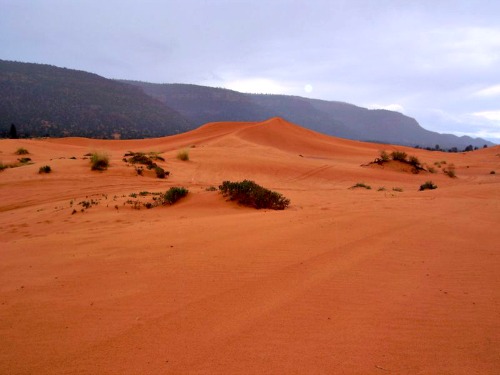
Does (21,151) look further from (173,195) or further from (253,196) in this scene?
(253,196)

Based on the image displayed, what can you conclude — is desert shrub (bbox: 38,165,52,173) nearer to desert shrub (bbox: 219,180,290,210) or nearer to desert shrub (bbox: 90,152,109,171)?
desert shrub (bbox: 90,152,109,171)

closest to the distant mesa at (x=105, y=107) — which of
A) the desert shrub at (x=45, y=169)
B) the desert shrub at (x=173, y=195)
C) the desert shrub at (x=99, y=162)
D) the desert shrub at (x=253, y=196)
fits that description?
the desert shrub at (x=99, y=162)

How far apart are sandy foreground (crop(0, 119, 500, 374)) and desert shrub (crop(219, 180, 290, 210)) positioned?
1443 millimetres

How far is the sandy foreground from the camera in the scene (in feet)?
8.50

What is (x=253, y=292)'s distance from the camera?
3586mm

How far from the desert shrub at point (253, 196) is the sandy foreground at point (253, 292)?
1443 millimetres

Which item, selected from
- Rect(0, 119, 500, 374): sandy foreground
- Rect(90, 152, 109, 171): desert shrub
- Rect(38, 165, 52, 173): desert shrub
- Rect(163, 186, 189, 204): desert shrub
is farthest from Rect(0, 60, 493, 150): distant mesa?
Rect(0, 119, 500, 374): sandy foreground

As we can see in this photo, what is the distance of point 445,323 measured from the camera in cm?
309

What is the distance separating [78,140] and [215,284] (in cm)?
3645

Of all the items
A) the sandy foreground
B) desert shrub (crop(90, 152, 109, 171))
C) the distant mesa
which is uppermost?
the distant mesa

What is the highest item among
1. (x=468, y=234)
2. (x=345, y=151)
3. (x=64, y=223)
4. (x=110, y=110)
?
(x=110, y=110)

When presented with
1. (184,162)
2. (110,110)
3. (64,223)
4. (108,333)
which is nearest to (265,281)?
(108,333)

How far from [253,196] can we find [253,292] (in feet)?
17.9

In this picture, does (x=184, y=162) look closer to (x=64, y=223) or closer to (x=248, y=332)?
(x=64, y=223)
